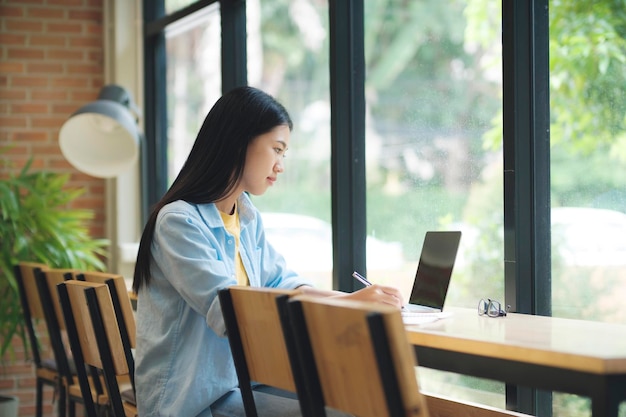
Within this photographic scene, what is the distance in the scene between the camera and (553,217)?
260 centimetres

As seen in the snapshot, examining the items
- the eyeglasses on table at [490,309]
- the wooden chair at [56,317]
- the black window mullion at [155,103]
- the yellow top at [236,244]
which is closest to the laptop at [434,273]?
the eyeglasses on table at [490,309]

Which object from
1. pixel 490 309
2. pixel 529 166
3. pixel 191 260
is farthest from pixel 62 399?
pixel 529 166

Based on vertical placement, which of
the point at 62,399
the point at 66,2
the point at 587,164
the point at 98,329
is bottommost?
the point at 62,399

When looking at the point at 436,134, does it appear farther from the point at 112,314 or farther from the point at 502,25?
the point at 112,314

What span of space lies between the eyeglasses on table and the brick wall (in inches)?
128

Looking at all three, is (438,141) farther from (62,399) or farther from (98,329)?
(62,399)

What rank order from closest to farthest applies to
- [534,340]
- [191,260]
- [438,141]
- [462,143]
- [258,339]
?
[534,340]
[258,339]
[191,260]
[462,143]
[438,141]

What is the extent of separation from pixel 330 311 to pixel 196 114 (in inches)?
126

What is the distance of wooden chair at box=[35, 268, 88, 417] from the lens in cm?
309

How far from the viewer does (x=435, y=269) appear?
2.50 metres

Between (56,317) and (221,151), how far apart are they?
108 cm

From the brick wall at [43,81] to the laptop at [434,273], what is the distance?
3.04 m

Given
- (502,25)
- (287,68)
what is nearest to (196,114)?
(287,68)

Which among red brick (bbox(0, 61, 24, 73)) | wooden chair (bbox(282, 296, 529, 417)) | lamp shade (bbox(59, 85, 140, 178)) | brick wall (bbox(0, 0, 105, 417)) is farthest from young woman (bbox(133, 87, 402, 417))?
red brick (bbox(0, 61, 24, 73))
